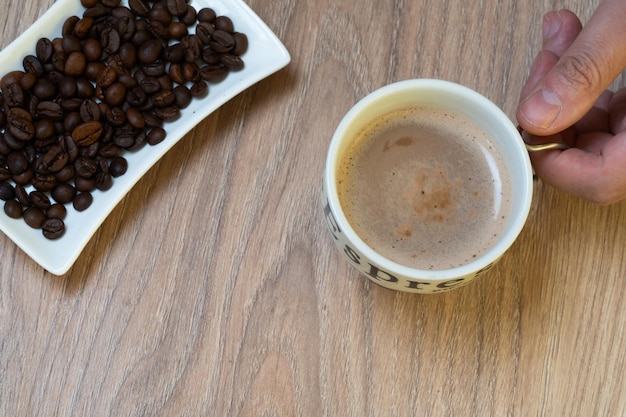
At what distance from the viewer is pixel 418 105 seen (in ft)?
2.66

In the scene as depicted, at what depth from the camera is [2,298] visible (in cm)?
92

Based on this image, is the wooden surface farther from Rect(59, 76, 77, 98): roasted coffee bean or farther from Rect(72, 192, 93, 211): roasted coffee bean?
Rect(59, 76, 77, 98): roasted coffee bean

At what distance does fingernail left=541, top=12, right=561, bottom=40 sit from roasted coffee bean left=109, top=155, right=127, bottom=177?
1.87 feet

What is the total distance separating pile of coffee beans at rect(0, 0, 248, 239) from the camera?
912 mm

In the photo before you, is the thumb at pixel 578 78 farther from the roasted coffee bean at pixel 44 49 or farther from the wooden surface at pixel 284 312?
the roasted coffee bean at pixel 44 49

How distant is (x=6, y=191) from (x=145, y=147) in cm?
18

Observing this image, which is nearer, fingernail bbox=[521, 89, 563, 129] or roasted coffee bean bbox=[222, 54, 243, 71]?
fingernail bbox=[521, 89, 563, 129]

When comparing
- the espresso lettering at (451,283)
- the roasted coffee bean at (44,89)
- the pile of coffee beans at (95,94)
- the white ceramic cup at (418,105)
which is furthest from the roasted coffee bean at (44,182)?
the espresso lettering at (451,283)

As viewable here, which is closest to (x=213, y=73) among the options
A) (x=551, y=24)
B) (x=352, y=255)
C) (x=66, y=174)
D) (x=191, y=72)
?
(x=191, y=72)

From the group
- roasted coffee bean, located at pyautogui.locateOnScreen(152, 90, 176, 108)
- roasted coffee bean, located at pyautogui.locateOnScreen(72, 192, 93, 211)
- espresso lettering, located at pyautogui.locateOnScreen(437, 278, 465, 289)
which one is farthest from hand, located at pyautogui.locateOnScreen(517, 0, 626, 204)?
roasted coffee bean, located at pyautogui.locateOnScreen(72, 192, 93, 211)

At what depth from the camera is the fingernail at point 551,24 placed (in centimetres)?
91

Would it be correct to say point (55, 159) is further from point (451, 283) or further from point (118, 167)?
point (451, 283)

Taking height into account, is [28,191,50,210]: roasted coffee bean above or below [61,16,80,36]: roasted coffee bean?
below

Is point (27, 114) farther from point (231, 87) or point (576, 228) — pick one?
point (576, 228)
